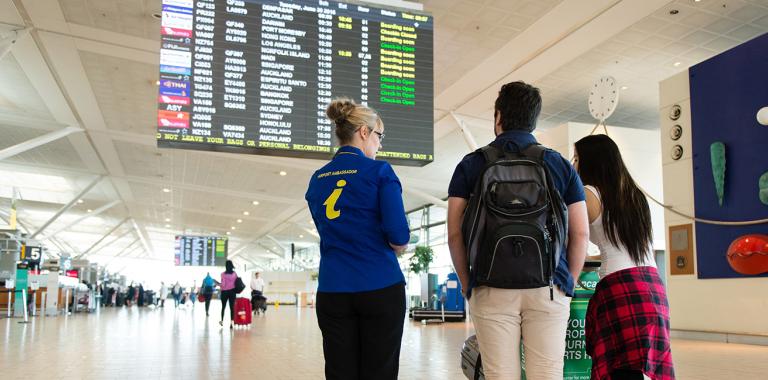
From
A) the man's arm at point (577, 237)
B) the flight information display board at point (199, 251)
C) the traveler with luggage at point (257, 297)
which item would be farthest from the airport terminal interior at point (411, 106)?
the flight information display board at point (199, 251)

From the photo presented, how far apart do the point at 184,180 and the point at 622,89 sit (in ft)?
52.6

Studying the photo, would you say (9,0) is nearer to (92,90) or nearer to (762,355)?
(92,90)

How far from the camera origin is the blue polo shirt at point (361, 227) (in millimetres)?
2176

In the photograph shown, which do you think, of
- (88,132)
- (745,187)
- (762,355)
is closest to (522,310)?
(762,355)

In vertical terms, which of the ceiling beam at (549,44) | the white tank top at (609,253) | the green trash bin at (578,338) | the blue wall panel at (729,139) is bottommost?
the green trash bin at (578,338)

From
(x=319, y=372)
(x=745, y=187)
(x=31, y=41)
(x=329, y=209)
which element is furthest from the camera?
(x=31, y=41)

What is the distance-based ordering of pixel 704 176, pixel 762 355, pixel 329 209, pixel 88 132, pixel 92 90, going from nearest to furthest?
pixel 329 209 → pixel 762 355 → pixel 704 176 → pixel 92 90 → pixel 88 132

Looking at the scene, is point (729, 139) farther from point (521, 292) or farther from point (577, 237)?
point (521, 292)

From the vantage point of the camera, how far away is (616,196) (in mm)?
2309

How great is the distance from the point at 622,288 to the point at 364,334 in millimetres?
962

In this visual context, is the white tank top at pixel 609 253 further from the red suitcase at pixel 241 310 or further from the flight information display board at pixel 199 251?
the flight information display board at pixel 199 251

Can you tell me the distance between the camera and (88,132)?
55.9 feet

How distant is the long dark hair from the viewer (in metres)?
2.27

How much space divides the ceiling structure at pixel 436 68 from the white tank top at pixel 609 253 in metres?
7.17
